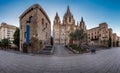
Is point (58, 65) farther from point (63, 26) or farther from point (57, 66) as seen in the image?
point (63, 26)

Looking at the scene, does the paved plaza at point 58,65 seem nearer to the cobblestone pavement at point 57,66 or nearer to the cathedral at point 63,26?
the cobblestone pavement at point 57,66

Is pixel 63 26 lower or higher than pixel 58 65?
higher

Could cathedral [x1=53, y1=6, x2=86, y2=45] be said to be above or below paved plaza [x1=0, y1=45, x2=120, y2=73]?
above

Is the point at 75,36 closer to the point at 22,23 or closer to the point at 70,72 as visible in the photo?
the point at 22,23

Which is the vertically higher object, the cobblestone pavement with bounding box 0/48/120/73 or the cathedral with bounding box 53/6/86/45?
the cathedral with bounding box 53/6/86/45

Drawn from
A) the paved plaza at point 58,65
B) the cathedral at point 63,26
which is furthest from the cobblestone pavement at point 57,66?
the cathedral at point 63,26

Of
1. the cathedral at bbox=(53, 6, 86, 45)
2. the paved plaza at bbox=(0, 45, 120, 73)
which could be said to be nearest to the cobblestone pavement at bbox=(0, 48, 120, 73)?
the paved plaza at bbox=(0, 45, 120, 73)

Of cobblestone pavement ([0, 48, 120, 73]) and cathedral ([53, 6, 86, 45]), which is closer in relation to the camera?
cobblestone pavement ([0, 48, 120, 73])

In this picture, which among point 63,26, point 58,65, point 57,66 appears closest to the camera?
point 57,66

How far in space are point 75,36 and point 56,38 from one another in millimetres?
40445

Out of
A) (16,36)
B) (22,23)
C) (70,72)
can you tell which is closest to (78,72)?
(70,72)

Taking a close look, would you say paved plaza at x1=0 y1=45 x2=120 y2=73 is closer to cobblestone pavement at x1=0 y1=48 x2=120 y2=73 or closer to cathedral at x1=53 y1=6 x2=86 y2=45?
cobblestone pavement at x1=0 y1=48 x2=120 y2=73

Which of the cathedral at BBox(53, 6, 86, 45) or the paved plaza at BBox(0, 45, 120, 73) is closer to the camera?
the paved plaza at BBox(0, 45, 120, 73)

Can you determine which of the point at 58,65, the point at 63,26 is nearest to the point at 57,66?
the point at 58,65
